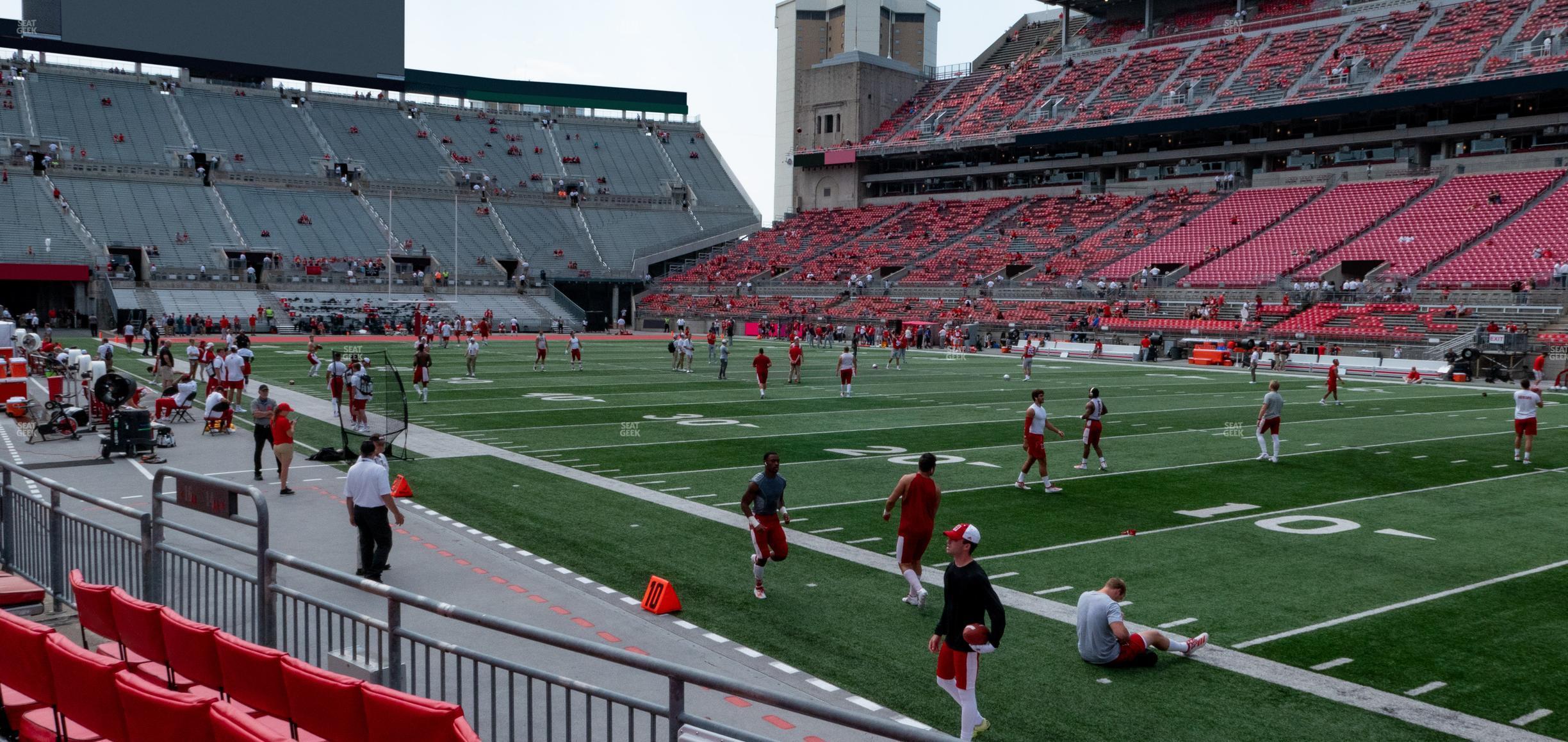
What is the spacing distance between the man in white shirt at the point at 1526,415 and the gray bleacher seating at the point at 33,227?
2446 inches

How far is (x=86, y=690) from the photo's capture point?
4.98 metres

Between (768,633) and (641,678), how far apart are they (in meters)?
1.53

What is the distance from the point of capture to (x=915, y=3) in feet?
408

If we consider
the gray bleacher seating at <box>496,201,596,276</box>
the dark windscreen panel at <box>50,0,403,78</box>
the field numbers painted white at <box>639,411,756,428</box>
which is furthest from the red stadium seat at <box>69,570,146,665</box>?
the dark windscreen panel at <box>50,0,403,78</box>


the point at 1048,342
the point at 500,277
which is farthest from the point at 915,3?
the point at 1048,342

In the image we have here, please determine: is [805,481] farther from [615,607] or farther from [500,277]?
[500,277]

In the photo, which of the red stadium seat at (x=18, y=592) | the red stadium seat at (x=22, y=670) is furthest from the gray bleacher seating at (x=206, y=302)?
the red stadium seat at (x=22, y=670)

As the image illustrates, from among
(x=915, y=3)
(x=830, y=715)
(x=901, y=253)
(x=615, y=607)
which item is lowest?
(x=615, y=607)

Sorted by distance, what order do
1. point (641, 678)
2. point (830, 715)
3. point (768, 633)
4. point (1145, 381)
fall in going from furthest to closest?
point (1145, 381) < point (768, 633) < point (641, 678) < point (830, 715)

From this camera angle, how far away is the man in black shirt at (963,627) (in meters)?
6.91

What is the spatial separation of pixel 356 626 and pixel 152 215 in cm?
6818

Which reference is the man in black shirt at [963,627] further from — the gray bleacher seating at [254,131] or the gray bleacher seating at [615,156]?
the gray bleacher seating at [615,156]

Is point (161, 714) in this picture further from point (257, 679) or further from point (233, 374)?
point (233, 374)


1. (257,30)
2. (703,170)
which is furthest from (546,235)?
(257,30)
